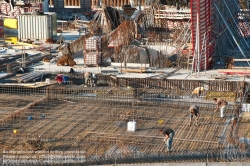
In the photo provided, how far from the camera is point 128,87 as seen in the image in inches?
846

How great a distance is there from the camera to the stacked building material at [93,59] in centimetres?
2430

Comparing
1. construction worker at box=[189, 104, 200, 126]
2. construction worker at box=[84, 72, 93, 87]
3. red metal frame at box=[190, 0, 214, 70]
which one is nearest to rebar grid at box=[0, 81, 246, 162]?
construction worker at box=[189, 104, 200, 126]

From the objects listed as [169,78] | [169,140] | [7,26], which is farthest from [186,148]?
[7,26]

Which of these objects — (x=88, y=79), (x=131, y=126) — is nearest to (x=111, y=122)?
(x=131, y=126)

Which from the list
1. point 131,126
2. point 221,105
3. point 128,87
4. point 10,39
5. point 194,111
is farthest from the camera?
point 10,39

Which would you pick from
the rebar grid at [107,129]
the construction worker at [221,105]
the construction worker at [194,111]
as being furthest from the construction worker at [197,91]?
the construction worker at [194,111]

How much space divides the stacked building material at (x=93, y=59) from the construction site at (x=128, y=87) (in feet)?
0.12

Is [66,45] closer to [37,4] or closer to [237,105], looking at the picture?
[237,105]

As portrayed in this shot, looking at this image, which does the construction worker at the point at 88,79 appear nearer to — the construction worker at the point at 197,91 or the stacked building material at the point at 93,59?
the stacked building material at the point at 93,59

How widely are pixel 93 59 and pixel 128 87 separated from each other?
325 cm

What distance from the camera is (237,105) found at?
19.4 meters

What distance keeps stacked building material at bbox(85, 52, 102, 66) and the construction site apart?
0.04m

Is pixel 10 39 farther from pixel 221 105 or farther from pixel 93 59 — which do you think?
pixel 221 105

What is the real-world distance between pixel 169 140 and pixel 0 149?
3.95m
